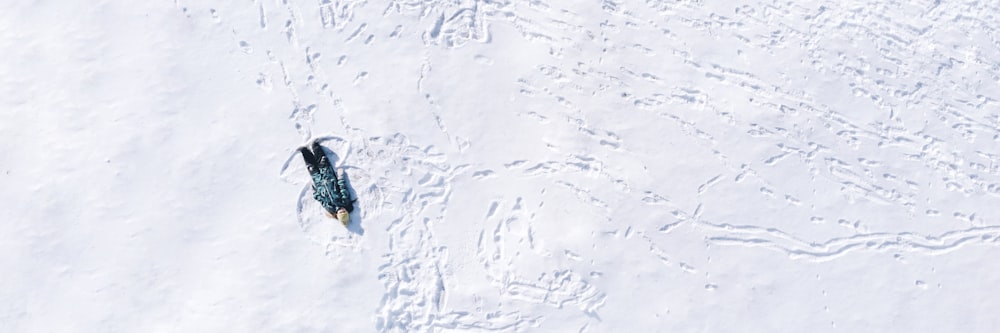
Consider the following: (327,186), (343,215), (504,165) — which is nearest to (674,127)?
(504,165)

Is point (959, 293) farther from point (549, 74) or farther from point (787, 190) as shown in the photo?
point (549, 74)

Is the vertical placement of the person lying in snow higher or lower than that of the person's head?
higher

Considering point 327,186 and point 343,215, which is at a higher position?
point 327,186

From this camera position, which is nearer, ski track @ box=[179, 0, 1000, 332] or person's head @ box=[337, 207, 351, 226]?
person's head @ box=[337, 207, 351, 226]

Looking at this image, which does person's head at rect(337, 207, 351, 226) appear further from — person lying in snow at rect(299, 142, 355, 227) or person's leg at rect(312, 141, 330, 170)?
person's leg at rect(312, 141, 330, 170)

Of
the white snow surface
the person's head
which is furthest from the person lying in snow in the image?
the white snow surface

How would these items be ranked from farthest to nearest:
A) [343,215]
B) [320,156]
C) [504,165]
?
[504,165], [320,156], [343,215]

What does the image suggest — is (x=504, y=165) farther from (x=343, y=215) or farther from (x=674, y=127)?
(x=674, y=127)
